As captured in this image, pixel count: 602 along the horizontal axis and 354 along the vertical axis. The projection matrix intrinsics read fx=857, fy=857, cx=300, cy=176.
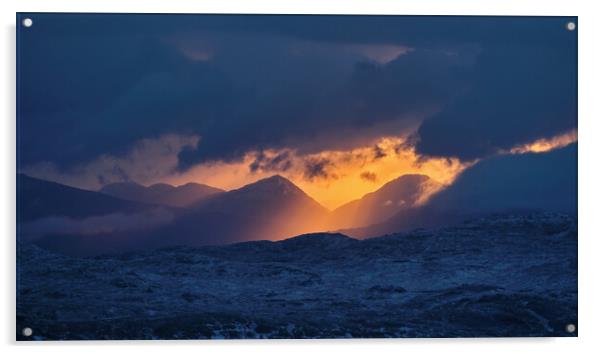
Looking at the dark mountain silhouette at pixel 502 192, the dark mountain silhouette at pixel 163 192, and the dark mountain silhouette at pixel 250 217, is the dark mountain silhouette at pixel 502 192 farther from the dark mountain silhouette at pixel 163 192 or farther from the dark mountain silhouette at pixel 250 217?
the dark mountain silhouette at pixel 163 192

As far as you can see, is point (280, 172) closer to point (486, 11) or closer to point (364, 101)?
point (364, 101)

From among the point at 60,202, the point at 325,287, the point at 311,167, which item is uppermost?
the point at 311,167

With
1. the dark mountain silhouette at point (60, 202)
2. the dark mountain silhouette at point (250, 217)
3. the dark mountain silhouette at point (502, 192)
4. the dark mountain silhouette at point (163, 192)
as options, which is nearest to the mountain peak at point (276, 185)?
the dark mountain silhouette at point (250, 217)

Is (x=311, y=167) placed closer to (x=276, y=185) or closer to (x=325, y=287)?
(x=276, y=185)

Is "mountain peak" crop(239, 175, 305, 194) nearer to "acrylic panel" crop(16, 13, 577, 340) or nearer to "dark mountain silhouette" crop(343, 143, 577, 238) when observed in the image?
"acrylic panel" crop(16, 13, 577, 340)

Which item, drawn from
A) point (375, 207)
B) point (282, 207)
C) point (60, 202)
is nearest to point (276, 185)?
point (282, 207)

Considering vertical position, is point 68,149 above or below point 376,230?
above

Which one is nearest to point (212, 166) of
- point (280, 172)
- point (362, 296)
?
point (280, 172)
